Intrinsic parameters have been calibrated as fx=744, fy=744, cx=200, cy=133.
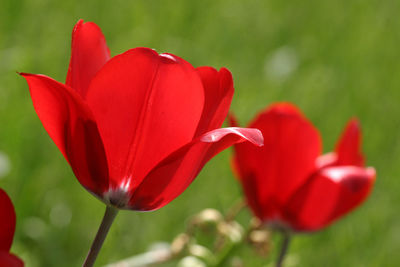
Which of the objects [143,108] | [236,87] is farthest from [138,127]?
[236,87]

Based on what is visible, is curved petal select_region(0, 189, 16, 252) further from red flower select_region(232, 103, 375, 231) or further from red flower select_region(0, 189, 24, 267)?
red flower select_region(232, 103, 375, 231)

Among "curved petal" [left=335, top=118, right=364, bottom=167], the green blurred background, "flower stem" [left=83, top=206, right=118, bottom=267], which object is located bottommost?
the green blurred background

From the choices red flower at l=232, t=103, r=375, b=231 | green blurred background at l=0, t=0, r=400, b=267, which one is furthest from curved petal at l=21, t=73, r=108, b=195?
green blurred background at l=0, t=0, r=400, b=267

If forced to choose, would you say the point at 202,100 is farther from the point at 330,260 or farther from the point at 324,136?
the point at 324,136

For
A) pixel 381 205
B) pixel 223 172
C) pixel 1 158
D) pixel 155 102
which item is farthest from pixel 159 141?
pixel 381 205

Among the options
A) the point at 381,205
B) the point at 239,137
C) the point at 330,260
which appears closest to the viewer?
the point at 239,137

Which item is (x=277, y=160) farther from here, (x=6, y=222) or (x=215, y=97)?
(x=6, y=222)

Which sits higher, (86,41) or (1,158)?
(86,41)
